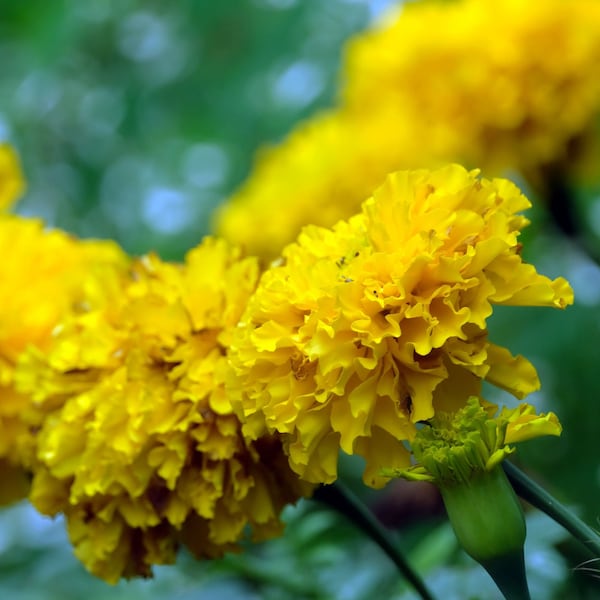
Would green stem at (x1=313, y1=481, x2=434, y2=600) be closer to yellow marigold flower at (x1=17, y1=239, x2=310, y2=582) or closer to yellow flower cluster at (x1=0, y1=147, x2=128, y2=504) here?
yellow marigold flower at (x1=17, y1=239, x2=310, y2=582)

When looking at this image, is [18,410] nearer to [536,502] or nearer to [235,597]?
[235,597]

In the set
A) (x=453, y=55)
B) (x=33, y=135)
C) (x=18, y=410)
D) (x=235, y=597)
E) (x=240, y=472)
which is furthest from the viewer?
(x=33, y=135)

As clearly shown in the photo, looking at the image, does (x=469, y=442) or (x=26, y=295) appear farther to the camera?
(x=26, y=295)

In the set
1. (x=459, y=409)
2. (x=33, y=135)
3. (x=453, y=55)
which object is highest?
(x=33, y=135)

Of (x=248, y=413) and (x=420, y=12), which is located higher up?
(x=420, y=12)

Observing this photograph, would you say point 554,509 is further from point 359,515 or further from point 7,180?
point 7,180

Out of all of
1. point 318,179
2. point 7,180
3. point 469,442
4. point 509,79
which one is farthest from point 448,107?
point 469,442

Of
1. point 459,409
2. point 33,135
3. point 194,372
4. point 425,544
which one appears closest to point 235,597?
point 425,544

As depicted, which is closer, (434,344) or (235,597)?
(434,344)
